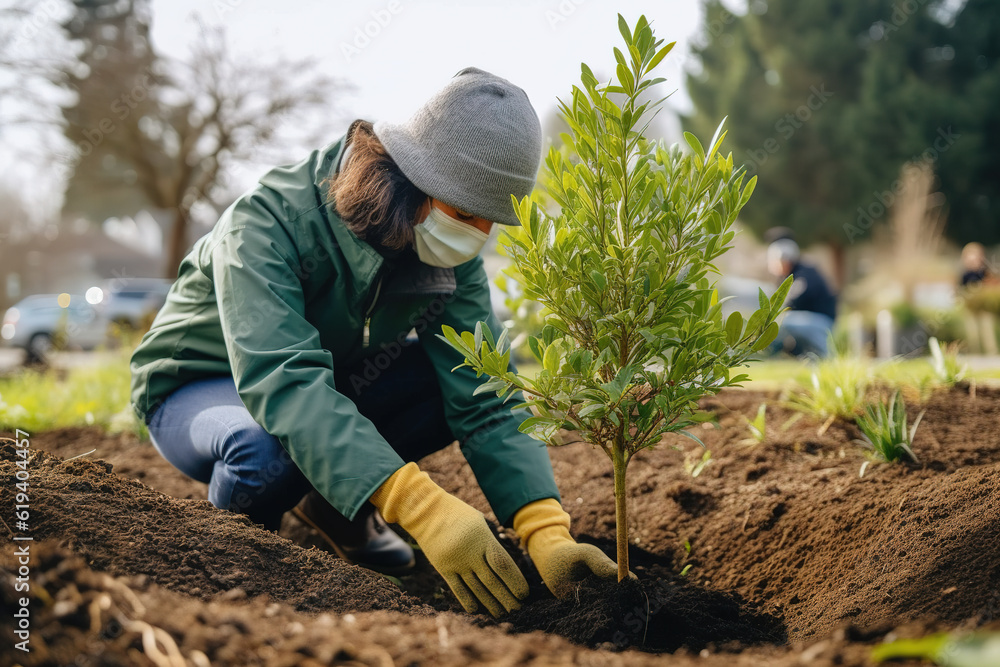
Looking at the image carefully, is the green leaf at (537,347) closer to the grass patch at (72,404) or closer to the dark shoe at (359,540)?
the dark shoe at (359,540)

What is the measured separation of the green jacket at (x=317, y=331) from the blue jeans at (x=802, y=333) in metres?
7.07

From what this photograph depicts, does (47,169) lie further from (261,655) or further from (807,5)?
(807,5)

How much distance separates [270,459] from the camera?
2076mm

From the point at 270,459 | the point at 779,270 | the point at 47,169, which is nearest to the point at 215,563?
the point at 270,459

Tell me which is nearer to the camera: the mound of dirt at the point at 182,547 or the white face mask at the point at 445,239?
the mound of dirt at the point at 182,547

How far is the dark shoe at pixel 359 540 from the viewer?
263 centimetres

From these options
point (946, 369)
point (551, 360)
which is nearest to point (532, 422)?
point (551, 360)

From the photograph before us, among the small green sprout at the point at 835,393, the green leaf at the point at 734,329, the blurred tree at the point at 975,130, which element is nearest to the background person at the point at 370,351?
the green leaf at the point at 734,329

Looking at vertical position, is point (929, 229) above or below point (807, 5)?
below

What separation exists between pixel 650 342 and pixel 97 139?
14.2m

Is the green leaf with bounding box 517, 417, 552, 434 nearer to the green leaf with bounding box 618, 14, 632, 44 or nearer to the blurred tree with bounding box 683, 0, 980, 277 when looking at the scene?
the green leaf with bounding box 618, 14, 632, 44

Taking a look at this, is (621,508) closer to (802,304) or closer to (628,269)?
(628,269)

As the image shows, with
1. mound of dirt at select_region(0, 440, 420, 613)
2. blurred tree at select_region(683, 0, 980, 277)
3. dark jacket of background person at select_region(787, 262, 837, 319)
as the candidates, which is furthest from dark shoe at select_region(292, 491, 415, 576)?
blurred tree at select_region(683, 0, 980, 277)

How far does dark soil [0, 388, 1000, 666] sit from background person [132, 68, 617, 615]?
185 mm
